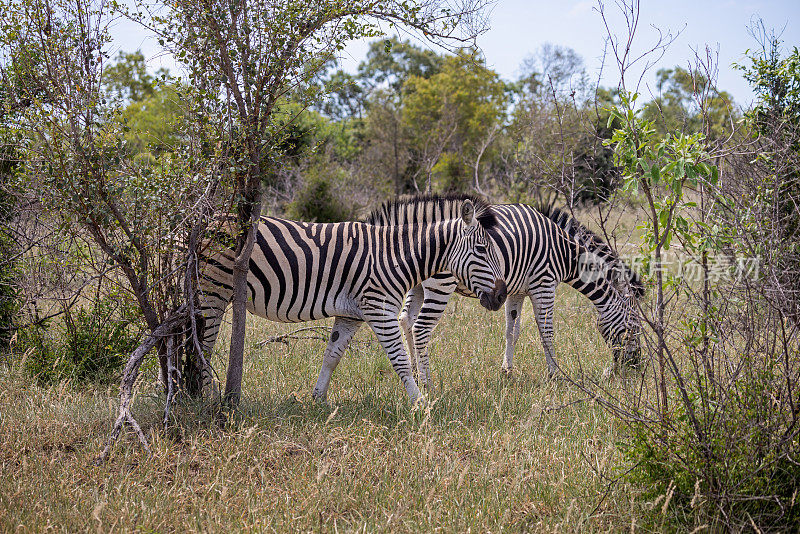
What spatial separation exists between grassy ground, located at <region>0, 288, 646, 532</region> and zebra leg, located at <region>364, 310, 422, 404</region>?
0.16 m

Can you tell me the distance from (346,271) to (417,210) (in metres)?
1.27

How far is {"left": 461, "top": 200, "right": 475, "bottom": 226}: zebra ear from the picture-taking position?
5625mm

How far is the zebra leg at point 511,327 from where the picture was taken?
6.84 meters

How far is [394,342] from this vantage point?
5.31m

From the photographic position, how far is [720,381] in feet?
11.3

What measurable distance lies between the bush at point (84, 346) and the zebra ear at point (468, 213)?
3.07 metres

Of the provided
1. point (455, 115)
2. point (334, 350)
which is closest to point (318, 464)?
point (334, 350)

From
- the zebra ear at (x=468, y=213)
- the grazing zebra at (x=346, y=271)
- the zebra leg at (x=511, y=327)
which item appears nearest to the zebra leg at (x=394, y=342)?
the grazing zebra at (x=346, y=271)

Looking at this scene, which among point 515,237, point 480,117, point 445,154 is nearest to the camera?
point 515,237

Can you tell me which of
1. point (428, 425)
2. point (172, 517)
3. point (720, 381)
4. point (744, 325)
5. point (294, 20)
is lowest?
point (172, 517)

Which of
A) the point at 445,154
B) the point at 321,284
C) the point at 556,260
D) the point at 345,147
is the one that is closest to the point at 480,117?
the point at 445,154

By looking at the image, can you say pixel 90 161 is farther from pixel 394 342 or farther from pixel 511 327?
pixel 511 327

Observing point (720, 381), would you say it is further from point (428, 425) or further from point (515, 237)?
point (515, 237)

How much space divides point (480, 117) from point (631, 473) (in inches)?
863
